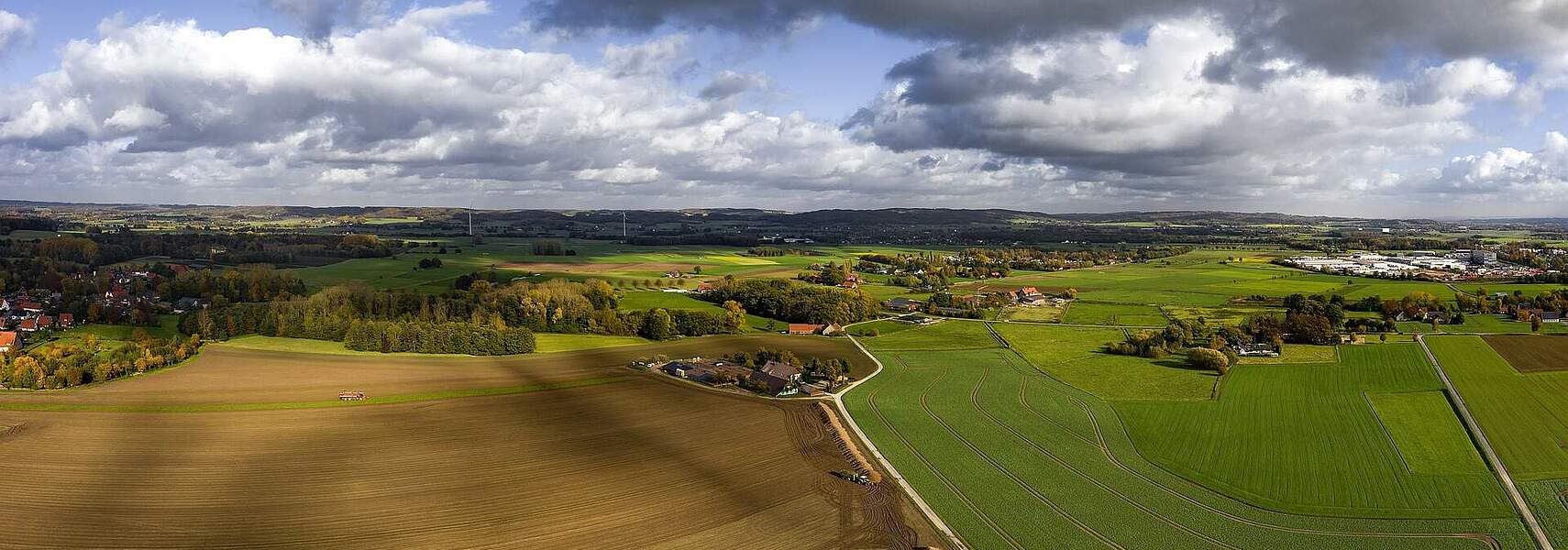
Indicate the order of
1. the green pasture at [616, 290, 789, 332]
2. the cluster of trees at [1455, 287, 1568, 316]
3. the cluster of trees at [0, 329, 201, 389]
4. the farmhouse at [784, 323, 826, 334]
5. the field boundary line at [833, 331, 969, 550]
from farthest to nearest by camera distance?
the green pasture at [616, 290, 789, 332], the farmhouse at [784, 323, 826, 334], the cluster of trees at [1455, 287, 1568, 316], the cluster of trees at [0, 329, 201, 389], the field boundary line at [833, 331, 969, 550]

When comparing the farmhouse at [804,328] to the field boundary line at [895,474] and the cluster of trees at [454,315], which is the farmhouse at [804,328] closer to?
the cluster of trees at [454,315]

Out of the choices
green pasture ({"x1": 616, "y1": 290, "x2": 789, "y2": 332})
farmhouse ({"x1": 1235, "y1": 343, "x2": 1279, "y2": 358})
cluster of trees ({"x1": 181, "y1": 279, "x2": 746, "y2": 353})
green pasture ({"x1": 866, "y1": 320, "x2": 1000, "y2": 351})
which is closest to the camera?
farmhouse ({"x1": 1235, "y1": 343, "x2": 1279, "y2": 358})

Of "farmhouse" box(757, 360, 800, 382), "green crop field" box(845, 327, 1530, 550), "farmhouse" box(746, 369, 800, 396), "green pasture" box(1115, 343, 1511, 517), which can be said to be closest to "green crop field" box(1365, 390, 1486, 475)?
"green pasture" box(1115, 343, 1511, 517)

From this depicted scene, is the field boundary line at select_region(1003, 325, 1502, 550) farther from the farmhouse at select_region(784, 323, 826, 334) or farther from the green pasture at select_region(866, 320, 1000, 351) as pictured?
the farmhouse at select_region(784, 323, 826, 334)

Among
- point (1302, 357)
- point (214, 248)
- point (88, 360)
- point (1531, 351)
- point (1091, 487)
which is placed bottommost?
point (1091, 487)

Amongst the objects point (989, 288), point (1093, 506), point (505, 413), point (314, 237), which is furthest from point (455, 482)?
point (314, 237)

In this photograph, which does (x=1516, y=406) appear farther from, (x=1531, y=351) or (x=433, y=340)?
(x=433, y=340)

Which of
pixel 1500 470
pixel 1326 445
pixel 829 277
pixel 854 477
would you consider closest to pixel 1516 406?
pixel 1500 470

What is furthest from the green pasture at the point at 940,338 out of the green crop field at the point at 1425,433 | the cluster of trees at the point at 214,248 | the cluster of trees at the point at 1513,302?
the cluster of trees at the point at 214,248
